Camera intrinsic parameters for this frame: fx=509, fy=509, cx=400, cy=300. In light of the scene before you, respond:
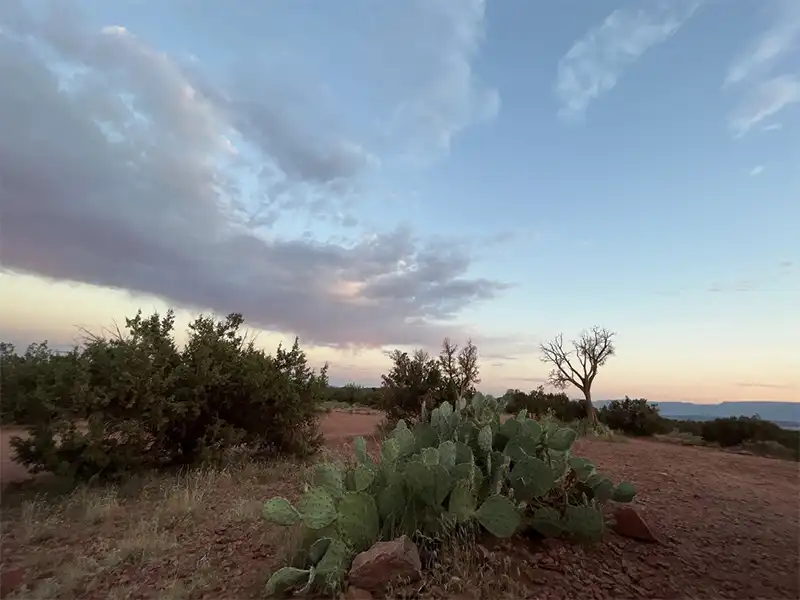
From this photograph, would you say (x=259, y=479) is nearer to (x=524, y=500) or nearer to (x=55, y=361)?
(x=55, y=361)

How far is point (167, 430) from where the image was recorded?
888 cm

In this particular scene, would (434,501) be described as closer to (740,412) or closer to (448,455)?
(448,455)

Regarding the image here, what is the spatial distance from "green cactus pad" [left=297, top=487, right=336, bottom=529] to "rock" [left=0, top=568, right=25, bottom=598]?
8.17 feet

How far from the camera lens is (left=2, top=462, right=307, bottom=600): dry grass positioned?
414cm

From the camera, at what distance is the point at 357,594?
3537 mm

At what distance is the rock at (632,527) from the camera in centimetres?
462

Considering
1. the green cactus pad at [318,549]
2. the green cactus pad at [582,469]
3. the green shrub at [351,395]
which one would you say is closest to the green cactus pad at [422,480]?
the green cactus pad at [318,549]

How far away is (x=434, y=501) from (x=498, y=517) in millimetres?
534

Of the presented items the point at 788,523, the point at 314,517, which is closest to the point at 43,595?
the point at 314,517

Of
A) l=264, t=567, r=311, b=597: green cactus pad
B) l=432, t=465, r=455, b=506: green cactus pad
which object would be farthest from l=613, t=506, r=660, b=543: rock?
l=264, t=567, r=311, b=597: green cactus pad

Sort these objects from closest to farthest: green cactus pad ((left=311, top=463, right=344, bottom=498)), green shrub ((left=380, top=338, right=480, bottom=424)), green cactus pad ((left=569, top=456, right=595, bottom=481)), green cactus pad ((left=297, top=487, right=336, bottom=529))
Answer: green cactus pad ((left=297, top=487, right=336, bottom=529)) < green cactus pad ((left=311, top=463, right=344, bottom=498)) < green cactus pad ((left=569, top=456, right=595, bottom=481)) < green shrub ((left=380, top=338, right=480, bottom=424))

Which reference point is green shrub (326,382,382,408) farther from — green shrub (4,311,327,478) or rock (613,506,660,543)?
rock (613,506,660,543)

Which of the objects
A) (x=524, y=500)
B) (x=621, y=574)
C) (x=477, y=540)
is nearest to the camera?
(x=621, y=574)

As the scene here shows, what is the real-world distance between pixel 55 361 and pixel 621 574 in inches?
315
